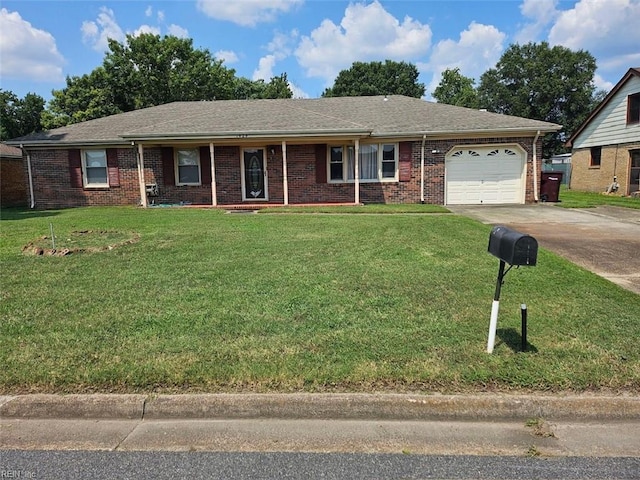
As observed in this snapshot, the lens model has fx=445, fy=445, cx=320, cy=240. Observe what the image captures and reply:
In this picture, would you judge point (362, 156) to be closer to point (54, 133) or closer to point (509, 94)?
point (54, 133)

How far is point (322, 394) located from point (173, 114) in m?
18.5

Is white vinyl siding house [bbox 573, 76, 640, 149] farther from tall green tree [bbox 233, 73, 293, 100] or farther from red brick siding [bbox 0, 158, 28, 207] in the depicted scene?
tall green tree [bbox 233, 73, 293, 100]

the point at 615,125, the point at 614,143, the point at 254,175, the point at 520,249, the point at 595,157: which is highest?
the point at 615,125

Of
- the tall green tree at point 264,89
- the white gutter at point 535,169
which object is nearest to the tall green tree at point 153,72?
the tall green tree at point 264,89

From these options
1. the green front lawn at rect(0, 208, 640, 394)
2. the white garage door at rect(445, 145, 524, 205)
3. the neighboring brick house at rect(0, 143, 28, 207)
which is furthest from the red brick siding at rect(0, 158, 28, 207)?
the white garage door at rect(445, 145, 524, 205)

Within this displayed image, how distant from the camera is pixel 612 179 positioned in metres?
22.3

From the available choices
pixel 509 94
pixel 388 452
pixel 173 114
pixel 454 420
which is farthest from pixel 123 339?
pixel 509 94

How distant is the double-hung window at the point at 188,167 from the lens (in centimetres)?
1736

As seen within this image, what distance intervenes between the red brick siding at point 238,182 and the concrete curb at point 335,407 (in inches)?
553

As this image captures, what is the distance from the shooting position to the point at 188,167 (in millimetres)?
17422

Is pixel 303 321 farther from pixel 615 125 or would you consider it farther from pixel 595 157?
pixel 595 157

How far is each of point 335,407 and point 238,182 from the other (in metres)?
14.8

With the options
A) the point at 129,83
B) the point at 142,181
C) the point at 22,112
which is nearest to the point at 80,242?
the point at 142,181

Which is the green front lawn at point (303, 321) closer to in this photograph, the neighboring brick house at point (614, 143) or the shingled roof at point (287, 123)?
the shingled roof at point (287, 123)
